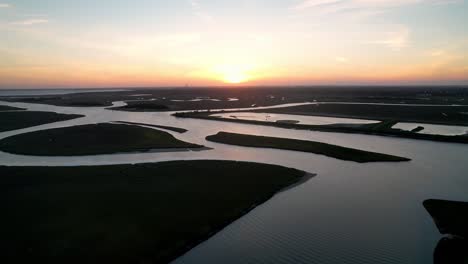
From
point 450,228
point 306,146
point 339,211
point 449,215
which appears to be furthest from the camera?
point 306,146

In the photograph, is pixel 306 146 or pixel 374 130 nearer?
pixel 306 146

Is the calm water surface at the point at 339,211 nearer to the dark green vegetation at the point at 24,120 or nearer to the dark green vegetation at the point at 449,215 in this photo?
the dark green vegetation at the point at 449,215

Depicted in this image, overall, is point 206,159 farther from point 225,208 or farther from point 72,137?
point 72,137

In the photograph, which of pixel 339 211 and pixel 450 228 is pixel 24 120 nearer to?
pixel 339 211

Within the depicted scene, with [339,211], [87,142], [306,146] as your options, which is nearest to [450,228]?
[339,211]

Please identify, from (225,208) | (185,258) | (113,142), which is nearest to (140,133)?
(113,142)

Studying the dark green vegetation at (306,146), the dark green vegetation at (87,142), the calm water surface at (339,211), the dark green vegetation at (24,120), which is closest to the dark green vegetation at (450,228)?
the calm water surface at (339,211)
